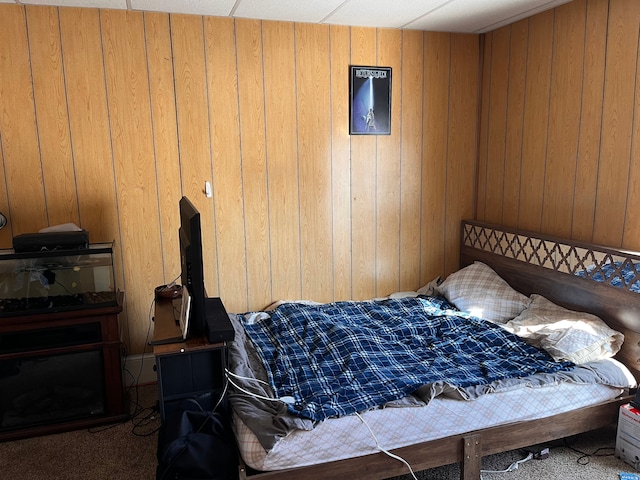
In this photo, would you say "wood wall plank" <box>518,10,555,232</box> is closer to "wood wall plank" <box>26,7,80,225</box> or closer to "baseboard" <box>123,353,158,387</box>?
"baseboard" <box>123,353,158,387</box>

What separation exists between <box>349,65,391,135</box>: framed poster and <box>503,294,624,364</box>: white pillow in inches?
66.2

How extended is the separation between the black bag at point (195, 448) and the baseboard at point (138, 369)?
4.21ft

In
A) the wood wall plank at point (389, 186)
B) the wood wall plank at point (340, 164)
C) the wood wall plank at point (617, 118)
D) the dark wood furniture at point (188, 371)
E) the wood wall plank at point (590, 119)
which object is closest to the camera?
the dark wood furniture at point (188, 371)

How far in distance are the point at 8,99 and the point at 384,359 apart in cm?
262

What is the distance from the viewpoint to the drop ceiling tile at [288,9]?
2.86 metres

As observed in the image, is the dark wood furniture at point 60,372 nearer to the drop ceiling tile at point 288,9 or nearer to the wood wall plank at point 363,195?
the wood wall plank at point 363,195

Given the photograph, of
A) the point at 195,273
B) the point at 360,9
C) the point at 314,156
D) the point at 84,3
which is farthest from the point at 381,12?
the point at 195,273

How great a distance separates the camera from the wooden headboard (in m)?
2.54

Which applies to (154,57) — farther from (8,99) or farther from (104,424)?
(104,424)

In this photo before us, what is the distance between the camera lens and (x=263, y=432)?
6.36ft

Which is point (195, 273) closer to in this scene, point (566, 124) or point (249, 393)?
point (249, 393)

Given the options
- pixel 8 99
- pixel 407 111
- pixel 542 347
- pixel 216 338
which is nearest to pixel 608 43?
pixel 407 111

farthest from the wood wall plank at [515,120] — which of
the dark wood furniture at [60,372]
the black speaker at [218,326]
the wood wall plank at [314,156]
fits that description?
the dark wood furniture at [60,372]

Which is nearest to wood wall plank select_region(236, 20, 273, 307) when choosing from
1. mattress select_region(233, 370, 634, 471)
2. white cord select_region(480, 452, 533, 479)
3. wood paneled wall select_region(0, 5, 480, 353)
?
wood paneled wall select_region(0, 5, 480, 353)
